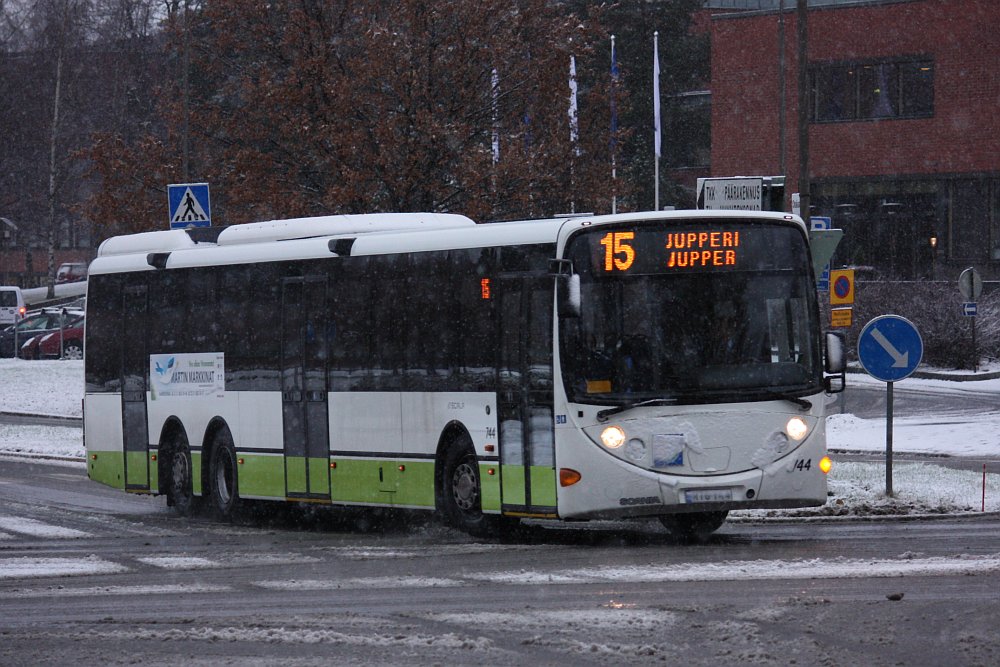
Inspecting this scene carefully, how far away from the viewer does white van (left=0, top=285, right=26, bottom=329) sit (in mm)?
59875

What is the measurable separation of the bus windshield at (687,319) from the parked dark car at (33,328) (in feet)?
144

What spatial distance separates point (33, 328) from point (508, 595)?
1912 inches

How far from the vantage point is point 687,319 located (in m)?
14.4

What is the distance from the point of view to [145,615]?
1053 centimetres

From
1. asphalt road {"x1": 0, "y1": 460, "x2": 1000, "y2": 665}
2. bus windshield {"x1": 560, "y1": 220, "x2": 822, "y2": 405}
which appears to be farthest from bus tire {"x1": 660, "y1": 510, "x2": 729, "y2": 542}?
bus windshield {"x1": 560, "y1": 220, "x2": 822, "y2": 405}

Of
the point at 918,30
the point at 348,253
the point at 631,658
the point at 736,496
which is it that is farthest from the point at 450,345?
the point at 918,30

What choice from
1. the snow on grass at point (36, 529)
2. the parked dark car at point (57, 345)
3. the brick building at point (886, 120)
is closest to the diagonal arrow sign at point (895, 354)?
the snow on grass at point (36, 529)

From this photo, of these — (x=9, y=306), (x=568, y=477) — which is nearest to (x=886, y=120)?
(x=9, y=306)

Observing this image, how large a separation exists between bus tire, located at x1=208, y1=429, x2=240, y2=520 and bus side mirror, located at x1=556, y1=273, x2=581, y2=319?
5.74 meters

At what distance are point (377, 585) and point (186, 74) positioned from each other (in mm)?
18255

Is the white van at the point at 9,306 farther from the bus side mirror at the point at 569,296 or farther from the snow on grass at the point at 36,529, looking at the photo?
the bus side mirror at the point at 569,296

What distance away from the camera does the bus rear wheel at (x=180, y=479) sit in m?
19.6

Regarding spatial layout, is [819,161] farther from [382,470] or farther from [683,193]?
[382,470]

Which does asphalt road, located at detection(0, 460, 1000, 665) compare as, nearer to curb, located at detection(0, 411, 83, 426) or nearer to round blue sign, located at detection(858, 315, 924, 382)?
round blue sign, located at detection(858, 315, 924, 382)
